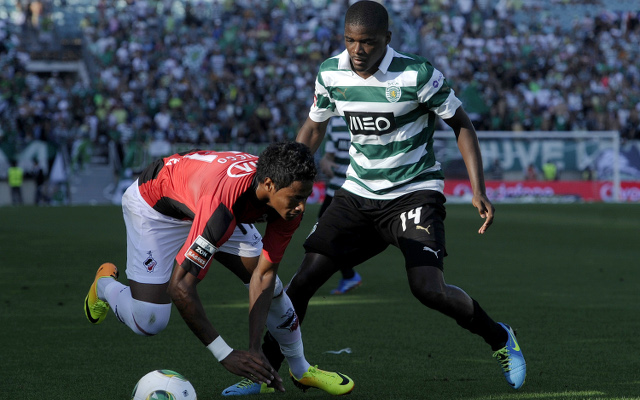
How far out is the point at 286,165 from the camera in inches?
167

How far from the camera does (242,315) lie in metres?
7.63

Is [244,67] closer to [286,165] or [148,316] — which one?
[148,316]

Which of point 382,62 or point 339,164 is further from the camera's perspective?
point 339,164

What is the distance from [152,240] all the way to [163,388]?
4.25ft

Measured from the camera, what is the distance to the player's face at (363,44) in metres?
5.12

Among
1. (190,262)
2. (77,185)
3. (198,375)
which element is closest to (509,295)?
(198,375)

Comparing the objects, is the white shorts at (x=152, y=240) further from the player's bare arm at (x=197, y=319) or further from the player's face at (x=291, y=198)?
the player's bare arm at (x=197, y=319)

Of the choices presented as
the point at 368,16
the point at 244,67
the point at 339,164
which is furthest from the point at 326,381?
the point at 244,67

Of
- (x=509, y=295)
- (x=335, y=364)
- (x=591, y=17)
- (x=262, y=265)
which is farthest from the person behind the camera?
(x=591, y=17)

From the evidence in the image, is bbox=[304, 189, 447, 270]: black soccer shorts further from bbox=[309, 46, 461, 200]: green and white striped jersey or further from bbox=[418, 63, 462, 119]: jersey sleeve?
bbox=[418, 63, 462, 119]: jersey sleeve

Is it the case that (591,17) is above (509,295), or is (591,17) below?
below

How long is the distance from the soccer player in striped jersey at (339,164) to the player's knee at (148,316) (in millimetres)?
3828

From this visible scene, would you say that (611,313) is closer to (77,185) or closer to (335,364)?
(335,364)

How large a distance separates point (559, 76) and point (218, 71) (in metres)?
11.5
